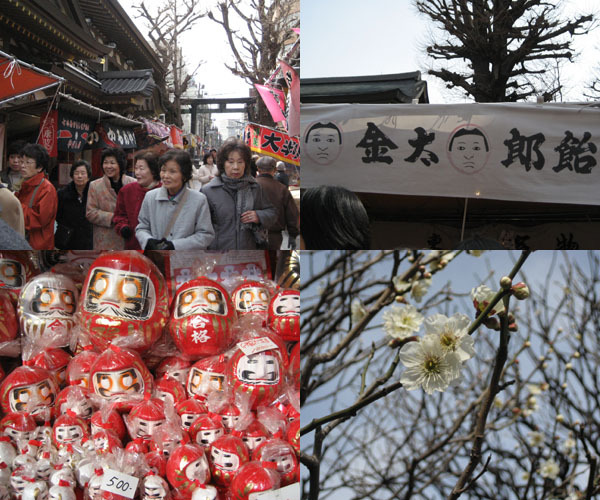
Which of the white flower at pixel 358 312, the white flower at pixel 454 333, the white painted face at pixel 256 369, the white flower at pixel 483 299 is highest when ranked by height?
the white flower at pixel 483 299

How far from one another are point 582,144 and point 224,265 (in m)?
1.72

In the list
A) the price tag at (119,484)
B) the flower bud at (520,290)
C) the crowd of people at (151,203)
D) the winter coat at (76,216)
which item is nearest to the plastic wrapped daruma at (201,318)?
the crowd of people at (151,203)

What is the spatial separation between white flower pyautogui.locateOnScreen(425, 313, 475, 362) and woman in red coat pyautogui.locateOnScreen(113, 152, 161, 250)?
133 cm

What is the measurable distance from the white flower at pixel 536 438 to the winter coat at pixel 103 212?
72.8 inches

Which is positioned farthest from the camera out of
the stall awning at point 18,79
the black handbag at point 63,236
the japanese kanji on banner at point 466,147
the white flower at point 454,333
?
the black handbag at point 63,236

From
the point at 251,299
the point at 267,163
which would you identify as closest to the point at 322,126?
the point at 267,163

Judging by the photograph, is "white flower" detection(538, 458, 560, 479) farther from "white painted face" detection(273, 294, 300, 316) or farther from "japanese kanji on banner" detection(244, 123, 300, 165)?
"japanese kanji on banner" detection(244, 123, 300, 165)

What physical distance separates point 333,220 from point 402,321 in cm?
57

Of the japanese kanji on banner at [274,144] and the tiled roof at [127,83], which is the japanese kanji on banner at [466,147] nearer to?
the japanese kanji on banner at [274,144]

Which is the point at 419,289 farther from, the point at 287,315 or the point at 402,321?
the point at 287,315

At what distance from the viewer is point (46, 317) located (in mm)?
2066

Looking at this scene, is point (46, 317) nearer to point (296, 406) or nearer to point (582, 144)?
point (296, 406)

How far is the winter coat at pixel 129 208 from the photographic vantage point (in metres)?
2.17

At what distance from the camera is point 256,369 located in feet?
6.11
